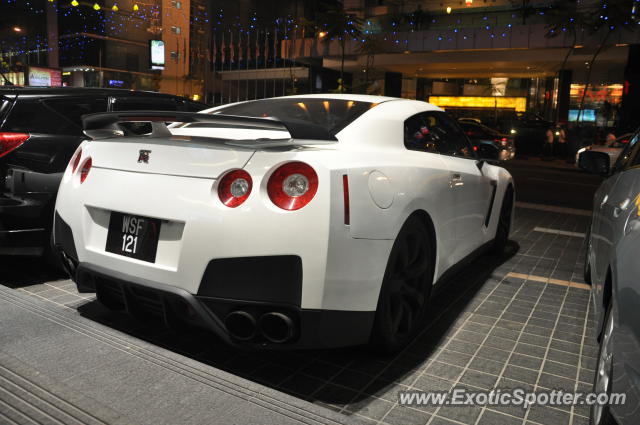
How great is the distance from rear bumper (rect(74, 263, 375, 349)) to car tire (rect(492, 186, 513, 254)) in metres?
3.17

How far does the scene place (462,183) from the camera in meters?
3.90

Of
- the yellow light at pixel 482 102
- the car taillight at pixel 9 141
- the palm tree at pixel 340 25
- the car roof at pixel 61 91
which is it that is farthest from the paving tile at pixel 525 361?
the yellow light at pixel 482 102

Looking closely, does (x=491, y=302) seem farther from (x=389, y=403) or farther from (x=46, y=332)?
(x=46, y=332)

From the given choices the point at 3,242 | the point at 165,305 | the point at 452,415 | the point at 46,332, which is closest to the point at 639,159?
the point at 452,415

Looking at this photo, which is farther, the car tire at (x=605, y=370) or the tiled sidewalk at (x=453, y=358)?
the tiled sidewalk at (x=453, y=358)

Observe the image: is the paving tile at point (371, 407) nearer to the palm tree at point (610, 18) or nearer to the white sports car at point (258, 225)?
the white sports car at point (258, 225)

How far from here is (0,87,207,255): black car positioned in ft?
13.3

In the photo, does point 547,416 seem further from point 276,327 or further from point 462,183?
point 462,183

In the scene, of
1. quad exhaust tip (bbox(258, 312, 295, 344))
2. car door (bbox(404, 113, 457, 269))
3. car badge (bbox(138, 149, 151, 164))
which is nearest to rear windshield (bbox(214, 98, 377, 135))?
car door (bbox(404, 113, 457, 269))

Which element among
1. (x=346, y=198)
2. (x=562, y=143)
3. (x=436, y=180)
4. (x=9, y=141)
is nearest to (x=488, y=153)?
(x=436, y=180)

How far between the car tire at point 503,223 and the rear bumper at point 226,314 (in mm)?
3170

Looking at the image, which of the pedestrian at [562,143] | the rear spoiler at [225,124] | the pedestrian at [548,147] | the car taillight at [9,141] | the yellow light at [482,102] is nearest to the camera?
the rear spoiler at [225,124]

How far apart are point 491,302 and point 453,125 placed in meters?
1.41

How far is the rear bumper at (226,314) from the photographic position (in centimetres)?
246
